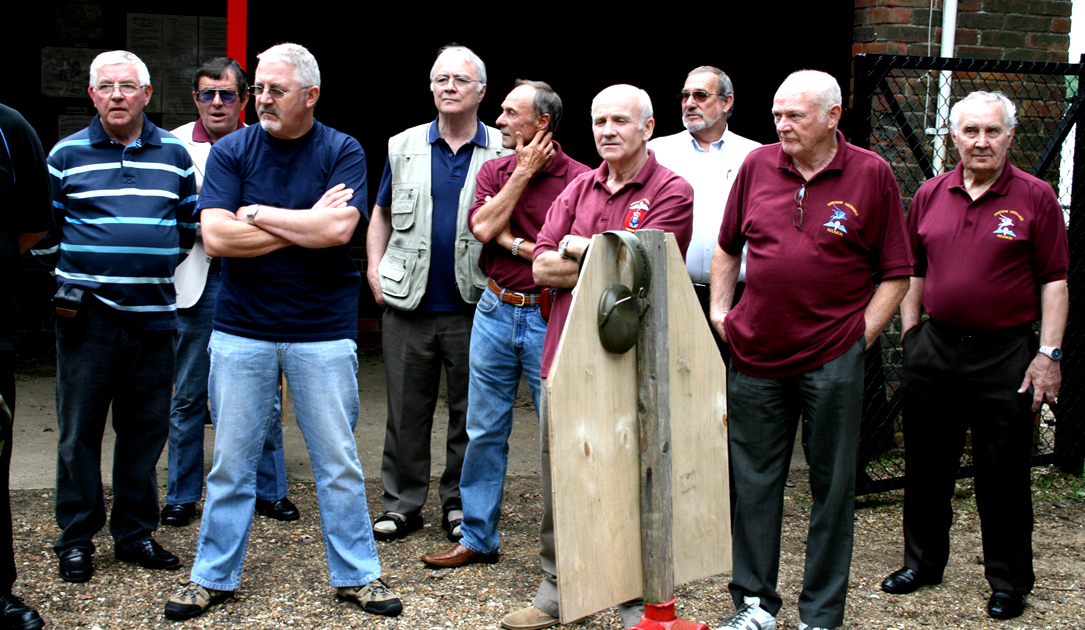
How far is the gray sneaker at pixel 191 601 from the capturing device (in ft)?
11.3

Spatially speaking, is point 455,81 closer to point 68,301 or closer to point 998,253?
point 68,301

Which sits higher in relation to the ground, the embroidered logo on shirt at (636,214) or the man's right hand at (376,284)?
the embroidered logo on shirt at (636,214)

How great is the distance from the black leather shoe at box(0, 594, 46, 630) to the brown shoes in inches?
54.8

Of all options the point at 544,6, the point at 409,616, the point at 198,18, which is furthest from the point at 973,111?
the point at 198,18

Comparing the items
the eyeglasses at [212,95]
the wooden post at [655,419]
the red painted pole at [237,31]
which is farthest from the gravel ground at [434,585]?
the red painted pole at [237,31]

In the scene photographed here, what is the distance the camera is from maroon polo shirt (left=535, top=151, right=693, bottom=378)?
3.37 m

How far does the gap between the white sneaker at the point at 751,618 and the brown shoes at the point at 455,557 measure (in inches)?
42.1

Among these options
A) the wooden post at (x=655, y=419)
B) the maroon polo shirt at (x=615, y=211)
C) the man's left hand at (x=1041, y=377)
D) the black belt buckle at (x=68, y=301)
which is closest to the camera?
the wooden post at (x=655, y=419)

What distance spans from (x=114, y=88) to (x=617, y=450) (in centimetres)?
248

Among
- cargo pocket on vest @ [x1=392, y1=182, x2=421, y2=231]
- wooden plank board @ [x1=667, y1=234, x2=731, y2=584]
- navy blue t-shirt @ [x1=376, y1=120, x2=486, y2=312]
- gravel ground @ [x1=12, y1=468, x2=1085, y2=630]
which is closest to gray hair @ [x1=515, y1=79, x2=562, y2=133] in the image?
navy blue t-shirt @ [x1=376, y1=120, x2=486, y2=312]

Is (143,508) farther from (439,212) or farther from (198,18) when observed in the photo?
(198,18)

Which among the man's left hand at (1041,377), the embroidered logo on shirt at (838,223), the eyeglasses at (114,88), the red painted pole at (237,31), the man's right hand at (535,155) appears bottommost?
the man's left hand at (1041,377)

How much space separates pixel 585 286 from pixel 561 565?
70 centimetres

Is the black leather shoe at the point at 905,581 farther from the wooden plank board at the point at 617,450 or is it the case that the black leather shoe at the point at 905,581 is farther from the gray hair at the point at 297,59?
the gray hair at the point at 297,59
